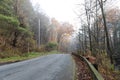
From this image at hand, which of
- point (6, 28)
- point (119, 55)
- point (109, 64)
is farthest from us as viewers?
point (119, 55)

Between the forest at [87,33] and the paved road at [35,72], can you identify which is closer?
the paved road at [35,72]

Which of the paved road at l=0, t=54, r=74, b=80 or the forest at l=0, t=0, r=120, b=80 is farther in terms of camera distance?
the forest at l=0, t=0, r=120, b=80

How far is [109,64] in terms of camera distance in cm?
1916

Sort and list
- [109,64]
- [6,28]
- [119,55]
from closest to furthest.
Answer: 1. [109,64]
2. [6,28]
3. [119,55]

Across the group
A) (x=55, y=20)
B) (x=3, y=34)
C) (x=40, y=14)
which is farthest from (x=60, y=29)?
(x=3, y=34)

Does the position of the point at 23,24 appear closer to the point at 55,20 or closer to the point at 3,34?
the point at 3,34

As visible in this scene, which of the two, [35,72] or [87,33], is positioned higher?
[87,33]

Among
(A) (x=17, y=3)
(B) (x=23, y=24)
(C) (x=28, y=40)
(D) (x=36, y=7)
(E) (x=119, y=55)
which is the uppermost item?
(D) (x=36, y=7)

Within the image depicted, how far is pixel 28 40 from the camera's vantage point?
4762 centimetres

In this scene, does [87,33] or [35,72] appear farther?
[87,33]

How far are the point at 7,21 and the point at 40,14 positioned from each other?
5981 cm

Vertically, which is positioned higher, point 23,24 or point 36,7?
point 36,7

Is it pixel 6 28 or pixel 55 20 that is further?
pixel 55 20

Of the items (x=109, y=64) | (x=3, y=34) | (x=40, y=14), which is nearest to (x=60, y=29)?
(x=40, y=14)
